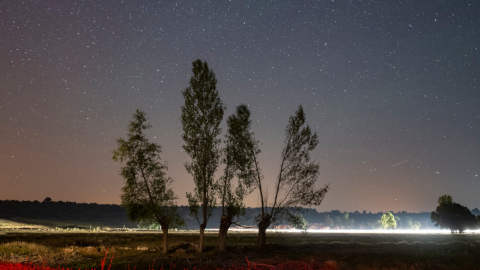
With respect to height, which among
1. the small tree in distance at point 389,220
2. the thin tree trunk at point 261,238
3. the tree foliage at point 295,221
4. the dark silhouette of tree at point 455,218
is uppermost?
the tree foliage at point 295,221

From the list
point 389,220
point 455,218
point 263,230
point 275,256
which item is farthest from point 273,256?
point 389,220

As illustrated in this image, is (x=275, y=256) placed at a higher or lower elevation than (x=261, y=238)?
higher

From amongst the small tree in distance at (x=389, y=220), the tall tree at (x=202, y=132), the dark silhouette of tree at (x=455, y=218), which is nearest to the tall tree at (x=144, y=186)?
the tall tree at (x=202, y=132)

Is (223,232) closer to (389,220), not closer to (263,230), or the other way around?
(263,230)

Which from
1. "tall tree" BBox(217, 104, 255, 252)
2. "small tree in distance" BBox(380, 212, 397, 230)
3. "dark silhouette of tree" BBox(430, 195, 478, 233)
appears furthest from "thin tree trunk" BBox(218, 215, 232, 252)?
"small tree in distance" BBox(380, 212, 397, 230)

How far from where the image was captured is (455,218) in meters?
112

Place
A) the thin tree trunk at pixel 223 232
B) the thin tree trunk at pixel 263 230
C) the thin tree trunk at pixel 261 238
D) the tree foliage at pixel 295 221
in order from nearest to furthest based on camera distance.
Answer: the thin tree trunk at pixel 223 232
the thin tree trunk at pixel 261 238
the thin tree trunk at pixel 263 230
the tree foliage at pixel 295 221

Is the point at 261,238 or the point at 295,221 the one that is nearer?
the point at 261,238

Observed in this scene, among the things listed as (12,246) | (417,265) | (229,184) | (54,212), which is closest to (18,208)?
(54,212)

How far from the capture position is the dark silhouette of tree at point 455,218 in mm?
111438

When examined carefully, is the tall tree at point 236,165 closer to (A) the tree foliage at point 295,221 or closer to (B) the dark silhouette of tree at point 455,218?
(A) the tree foliage at point 295,221

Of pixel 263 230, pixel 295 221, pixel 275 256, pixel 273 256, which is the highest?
pixel 295 221

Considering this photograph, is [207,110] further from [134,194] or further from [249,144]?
[134,194]

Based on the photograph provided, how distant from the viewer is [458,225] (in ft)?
366
